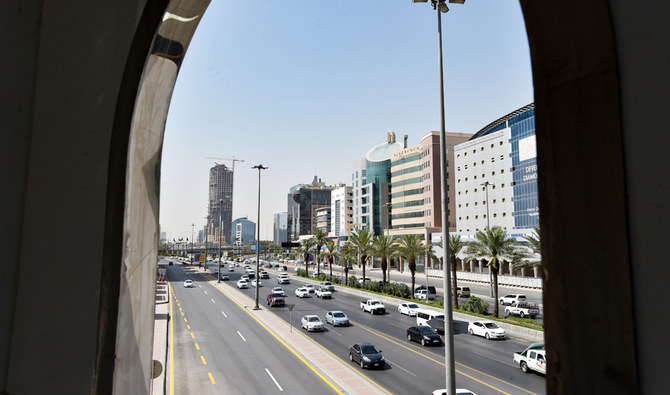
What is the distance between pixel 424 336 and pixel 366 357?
5.96 meters

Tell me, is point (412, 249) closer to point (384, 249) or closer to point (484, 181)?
point (384, 249)

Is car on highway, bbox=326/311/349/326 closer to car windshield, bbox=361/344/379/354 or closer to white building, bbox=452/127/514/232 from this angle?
car windshield, bbox=361/344/379/354

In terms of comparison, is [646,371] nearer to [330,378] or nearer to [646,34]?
[646,34]

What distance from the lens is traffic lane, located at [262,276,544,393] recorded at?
15.9 m

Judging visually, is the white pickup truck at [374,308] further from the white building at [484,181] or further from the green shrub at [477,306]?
the white building at [484,181]

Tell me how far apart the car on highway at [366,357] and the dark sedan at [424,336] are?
4829 millimetres

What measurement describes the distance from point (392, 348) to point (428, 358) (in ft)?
7.87

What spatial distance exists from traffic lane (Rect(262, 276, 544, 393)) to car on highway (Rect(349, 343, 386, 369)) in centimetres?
381

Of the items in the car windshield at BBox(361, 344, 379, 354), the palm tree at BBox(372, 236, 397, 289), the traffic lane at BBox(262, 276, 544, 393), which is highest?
Result: the palm tree at BBox(372, 236, 397, 289)

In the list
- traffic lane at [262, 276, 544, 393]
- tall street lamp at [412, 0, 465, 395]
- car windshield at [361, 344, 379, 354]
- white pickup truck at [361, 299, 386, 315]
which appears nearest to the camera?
tall street lamp at [412, 0, 465, 395]

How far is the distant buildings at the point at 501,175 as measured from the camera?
2430 inches

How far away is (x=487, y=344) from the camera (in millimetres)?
22047

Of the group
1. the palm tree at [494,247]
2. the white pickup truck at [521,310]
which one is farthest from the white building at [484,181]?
the palm tree at [494,247]

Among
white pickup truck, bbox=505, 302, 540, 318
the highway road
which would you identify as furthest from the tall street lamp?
white pickup truck, bbox=505, 302, 540, 318
